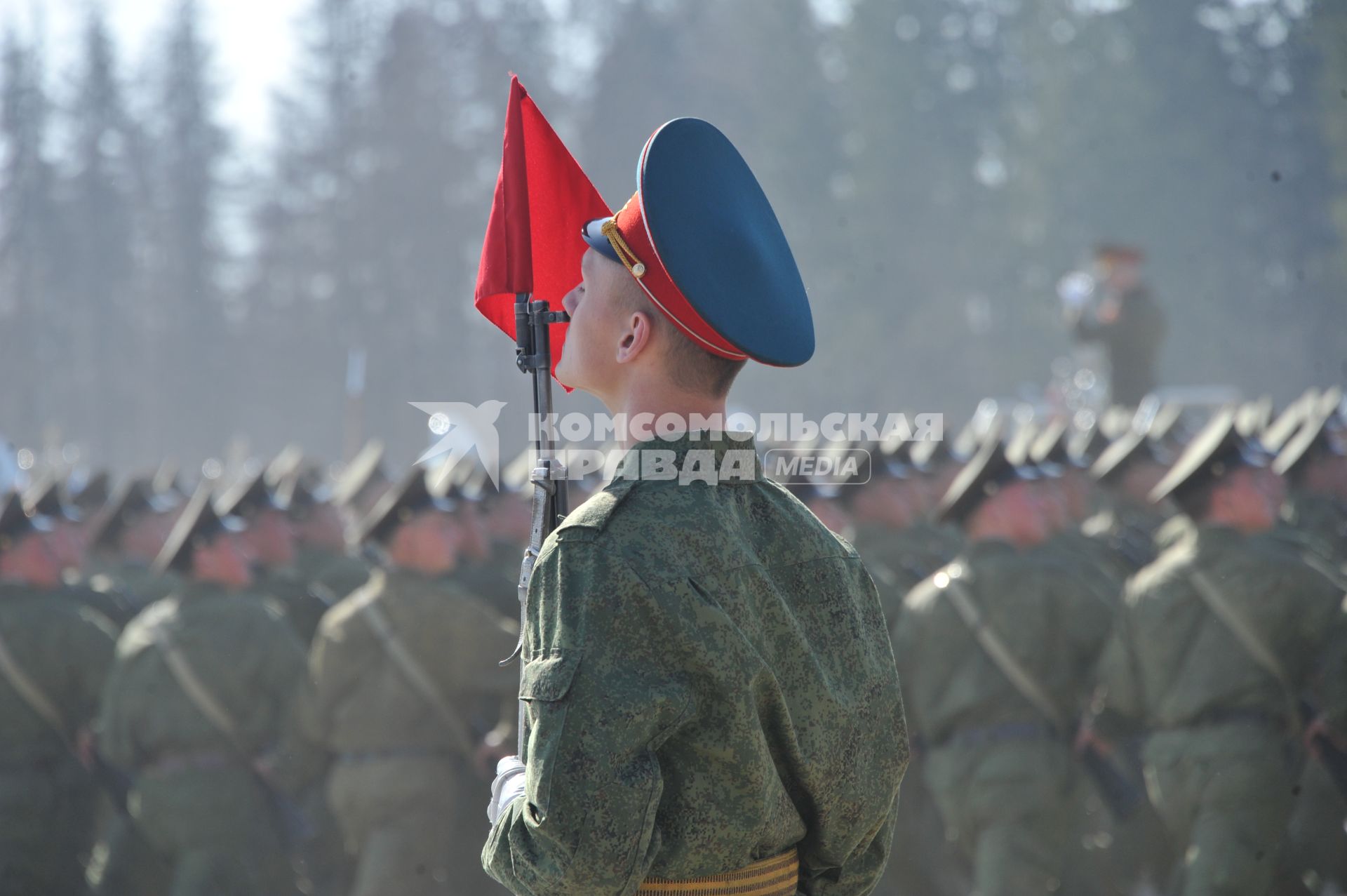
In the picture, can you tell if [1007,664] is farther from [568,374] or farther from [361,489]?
[361,489]

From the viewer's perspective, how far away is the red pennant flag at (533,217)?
248 centimetres

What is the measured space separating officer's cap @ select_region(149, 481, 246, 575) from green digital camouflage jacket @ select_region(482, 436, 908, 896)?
5.10m

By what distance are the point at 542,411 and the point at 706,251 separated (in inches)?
18.7

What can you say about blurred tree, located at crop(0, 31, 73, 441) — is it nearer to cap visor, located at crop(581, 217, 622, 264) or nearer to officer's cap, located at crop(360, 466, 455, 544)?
officer's cap, located at crop(360, 466, 455, 544)

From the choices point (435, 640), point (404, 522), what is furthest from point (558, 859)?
point (404, 522)

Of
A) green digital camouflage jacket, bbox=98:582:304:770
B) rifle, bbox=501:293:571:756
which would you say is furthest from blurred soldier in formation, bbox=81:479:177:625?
rifle, bbox=501:293:571:756

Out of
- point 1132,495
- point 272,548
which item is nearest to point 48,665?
point 272,548

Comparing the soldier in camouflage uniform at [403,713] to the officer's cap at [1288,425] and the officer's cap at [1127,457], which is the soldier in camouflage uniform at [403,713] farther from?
the officer's cap at [1288,425]

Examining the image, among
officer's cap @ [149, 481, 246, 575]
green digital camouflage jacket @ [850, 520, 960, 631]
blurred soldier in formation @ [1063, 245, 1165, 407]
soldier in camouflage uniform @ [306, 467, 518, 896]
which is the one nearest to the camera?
soldier in camouflage uniform @ [306, 467, 518, 896]

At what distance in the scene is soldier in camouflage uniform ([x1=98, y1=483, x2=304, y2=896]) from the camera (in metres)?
6.11

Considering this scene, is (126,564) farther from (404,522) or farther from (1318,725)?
(1318,725)

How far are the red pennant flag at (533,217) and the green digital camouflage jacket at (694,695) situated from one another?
0.57 meters

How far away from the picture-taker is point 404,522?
A: 6.52 m

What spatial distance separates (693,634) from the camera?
1.85m
